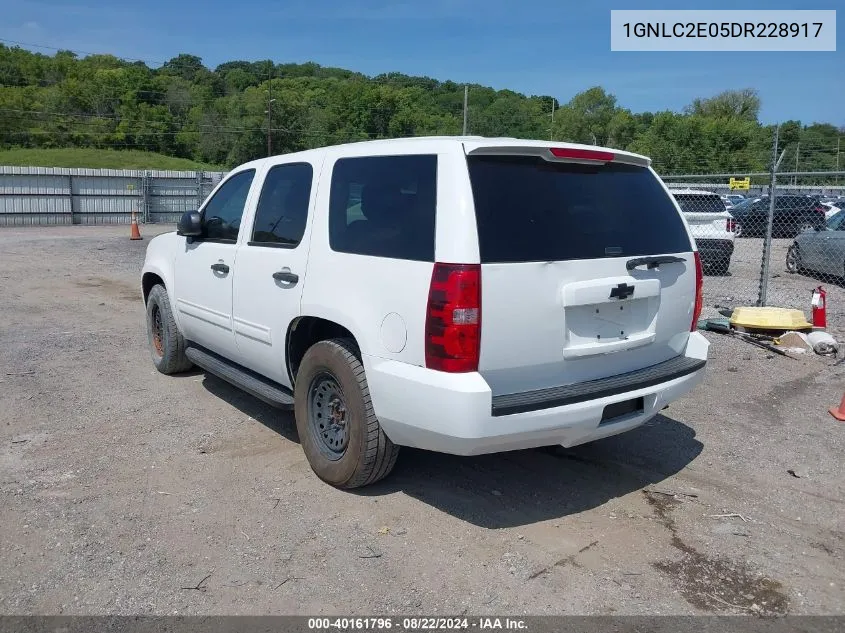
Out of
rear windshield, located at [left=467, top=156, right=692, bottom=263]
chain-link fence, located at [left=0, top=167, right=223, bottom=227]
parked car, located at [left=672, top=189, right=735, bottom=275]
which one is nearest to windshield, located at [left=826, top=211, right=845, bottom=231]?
parked car, located at [left=672, top=189, right=735, bottom=275]

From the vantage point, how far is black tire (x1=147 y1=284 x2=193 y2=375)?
626 centimetres

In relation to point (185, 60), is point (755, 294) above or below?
below

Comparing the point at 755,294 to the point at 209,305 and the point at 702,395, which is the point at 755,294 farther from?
the point at 209,305

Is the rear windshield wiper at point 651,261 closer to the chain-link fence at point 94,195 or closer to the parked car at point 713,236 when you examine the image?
the parked car at point 713,236

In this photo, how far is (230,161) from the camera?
72.2m

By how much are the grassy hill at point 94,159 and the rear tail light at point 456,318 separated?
66239 millimetres

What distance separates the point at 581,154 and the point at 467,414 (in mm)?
1629

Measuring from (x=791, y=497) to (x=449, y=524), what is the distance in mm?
2137

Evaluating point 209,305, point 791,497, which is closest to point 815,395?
point 791,497

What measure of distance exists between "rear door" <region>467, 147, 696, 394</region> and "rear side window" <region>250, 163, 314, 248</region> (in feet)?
4.61

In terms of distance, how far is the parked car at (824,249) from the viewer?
13670 millimetres

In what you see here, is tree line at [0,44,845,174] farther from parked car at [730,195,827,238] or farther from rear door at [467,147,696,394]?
rear door at [467,147,696,394]

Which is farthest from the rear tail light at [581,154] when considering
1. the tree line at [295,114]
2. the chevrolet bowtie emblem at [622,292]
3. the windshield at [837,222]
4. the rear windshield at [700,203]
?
the tree line at [295,114]

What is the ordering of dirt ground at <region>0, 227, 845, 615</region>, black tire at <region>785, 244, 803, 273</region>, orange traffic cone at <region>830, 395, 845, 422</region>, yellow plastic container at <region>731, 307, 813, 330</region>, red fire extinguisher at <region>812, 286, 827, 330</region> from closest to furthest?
dirt ground at <region>0, 227, 845, 615</region>, orange traffic cone at <region>830, 395, 845, 422</region>, yellow plastic container at <region>731, 307, 813, 330</region>, red fire extinguisher at <region>812, 286, 827, 330</region>, black tire at <region>785, 244, 803, 273</region>
